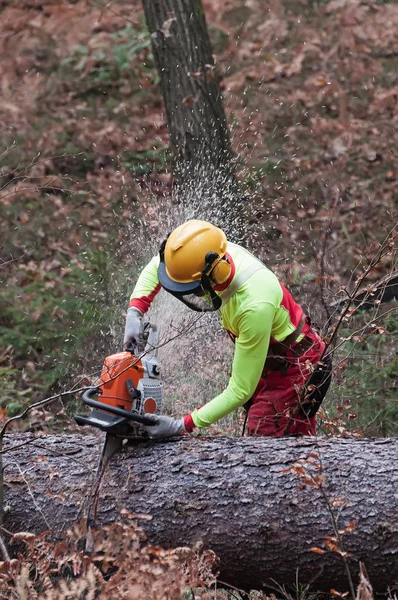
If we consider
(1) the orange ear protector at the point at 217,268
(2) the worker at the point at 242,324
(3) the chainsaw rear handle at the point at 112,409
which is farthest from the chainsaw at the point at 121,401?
(1) the orange ear protector at the point at 217,268

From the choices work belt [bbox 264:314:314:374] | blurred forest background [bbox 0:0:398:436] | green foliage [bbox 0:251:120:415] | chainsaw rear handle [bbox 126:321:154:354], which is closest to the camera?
chainsaw rear handle [bbox 126:321:154:354]

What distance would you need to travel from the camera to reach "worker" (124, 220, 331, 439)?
13.2 ft

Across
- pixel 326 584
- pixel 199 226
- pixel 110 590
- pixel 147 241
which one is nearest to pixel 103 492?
pixel 110 590

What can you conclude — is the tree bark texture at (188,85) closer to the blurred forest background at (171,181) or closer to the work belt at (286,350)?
the blurred forest background at (171,181)

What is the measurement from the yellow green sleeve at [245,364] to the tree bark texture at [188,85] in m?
3.81

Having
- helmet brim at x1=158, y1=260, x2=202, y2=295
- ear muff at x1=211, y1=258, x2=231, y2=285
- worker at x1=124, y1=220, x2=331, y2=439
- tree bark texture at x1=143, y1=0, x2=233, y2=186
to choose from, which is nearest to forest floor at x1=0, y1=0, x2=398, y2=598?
worker at x1=124, y1=220, x2=331, y2=439

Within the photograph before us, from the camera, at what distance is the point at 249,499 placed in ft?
11.7

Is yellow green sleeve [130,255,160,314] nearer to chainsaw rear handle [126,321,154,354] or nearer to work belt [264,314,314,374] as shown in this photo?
chainsaw rear handle [126,321,154,354]

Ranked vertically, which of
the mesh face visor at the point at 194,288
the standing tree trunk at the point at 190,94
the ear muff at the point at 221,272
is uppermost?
the ear muff at the point at 221,272

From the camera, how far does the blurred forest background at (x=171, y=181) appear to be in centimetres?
587

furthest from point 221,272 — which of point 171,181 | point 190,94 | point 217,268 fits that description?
point 171,181

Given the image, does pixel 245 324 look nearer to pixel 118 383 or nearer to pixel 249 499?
pixel 118 383

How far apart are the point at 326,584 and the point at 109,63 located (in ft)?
31.0

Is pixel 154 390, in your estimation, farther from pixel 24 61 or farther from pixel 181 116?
pixel 24 61
